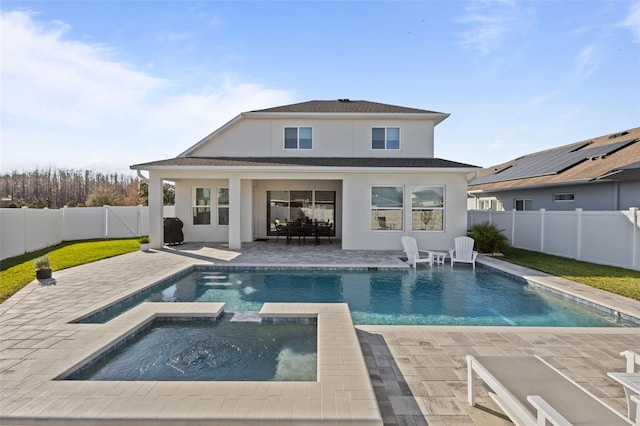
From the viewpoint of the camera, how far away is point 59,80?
1006 centimetres

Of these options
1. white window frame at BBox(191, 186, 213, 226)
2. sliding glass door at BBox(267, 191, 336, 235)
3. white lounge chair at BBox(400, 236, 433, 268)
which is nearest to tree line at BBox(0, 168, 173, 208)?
white window frame at BBox(191, 186, 213, 226)

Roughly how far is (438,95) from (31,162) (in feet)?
238

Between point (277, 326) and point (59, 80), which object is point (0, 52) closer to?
point (59, 80)

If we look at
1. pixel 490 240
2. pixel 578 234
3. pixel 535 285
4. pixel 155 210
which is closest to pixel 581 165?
pixel 578 234

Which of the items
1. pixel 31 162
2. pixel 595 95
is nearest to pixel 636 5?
pixel 595 95

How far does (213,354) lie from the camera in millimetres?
4617

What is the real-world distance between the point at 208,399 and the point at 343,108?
14.4 m

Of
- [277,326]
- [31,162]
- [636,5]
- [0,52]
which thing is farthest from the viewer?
[31,162]

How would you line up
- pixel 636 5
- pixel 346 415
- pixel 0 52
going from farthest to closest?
pixel 636 5 → pixel 0 52 → pixel 346 415

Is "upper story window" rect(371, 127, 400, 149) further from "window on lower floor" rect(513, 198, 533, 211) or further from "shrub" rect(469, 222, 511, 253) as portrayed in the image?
Result: "window on lower floor" rect(513, 198, 533, 211)

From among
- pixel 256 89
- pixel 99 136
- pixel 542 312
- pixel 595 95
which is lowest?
pixel 542 312

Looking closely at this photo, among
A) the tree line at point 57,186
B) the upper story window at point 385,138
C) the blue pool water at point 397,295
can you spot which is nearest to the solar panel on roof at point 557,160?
the upper story window at point 385,138

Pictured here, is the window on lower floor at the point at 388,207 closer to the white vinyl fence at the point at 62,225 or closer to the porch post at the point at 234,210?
the porch post at the point at 234,210

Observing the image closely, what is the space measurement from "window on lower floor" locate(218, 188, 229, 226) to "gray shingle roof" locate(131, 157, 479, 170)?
1936 millimetres
